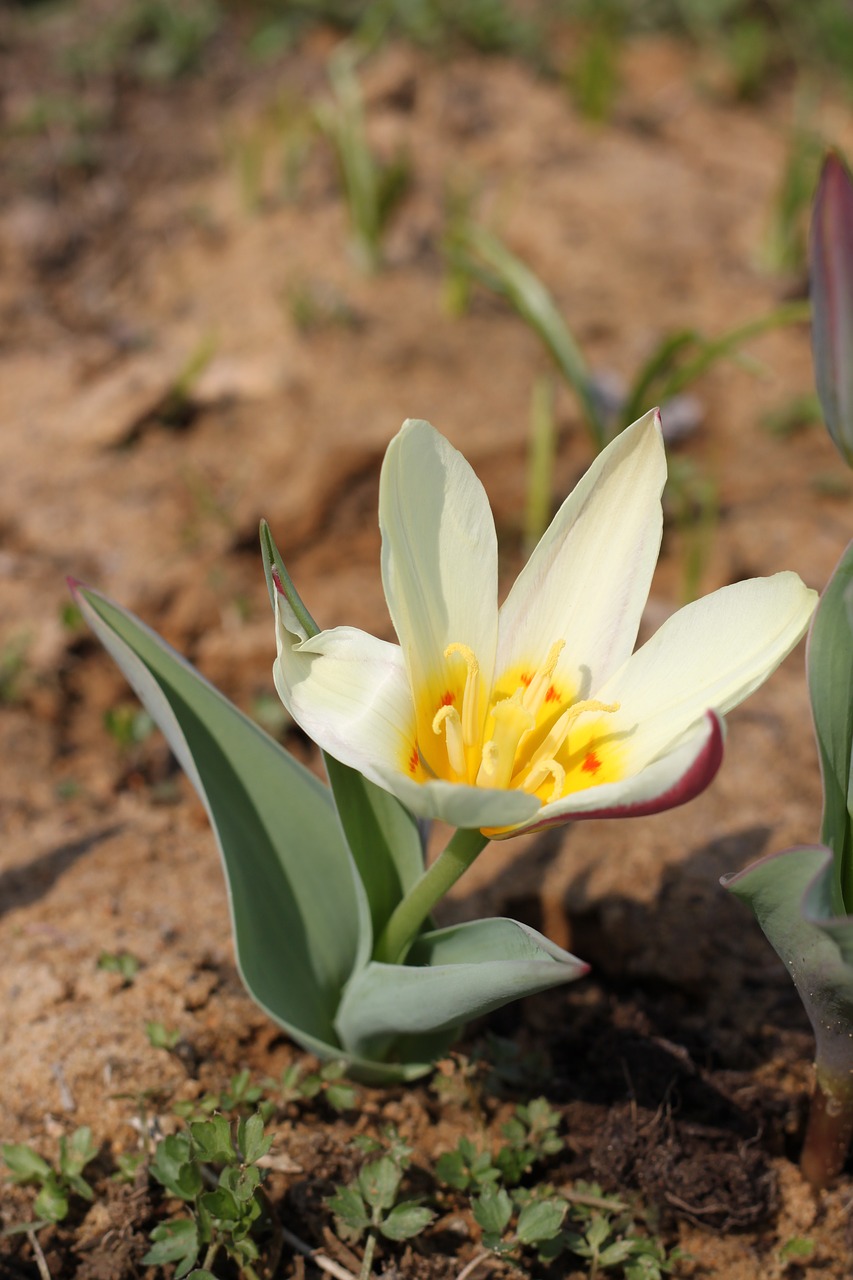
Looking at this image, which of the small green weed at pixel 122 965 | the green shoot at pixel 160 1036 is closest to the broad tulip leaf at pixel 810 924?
the green shoot at pixel 160 1036

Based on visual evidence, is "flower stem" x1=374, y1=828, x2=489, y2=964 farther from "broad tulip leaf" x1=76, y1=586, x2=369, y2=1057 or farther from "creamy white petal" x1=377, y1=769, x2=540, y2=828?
"creamy white petal" x1=377, y1=769, x2=540, y2=828

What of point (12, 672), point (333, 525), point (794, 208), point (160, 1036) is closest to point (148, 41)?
point (794, 208)

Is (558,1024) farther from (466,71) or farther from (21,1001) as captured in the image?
(466,71)

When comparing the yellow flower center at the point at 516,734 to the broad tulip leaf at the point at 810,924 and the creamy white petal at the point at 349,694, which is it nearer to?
the creamy white petal at the point at 349,694

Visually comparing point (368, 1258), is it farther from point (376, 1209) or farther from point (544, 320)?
point (544, 320)

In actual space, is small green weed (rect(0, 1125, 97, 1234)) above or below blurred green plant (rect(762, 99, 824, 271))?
below

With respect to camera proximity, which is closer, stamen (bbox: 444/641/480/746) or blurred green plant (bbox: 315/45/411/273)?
stamen (bbox: 444/641/480/746)

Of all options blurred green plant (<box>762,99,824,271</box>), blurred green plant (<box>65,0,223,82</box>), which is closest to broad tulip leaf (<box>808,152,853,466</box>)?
blurred green plant (<box>762,99,824,271</box>)
